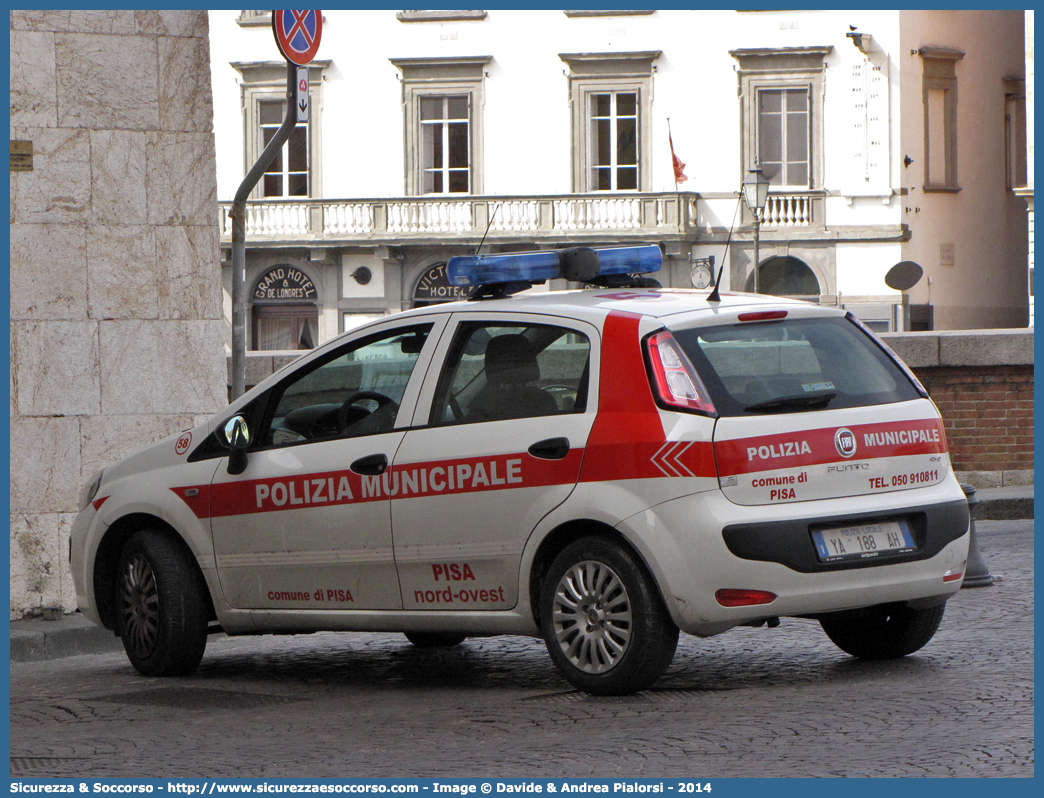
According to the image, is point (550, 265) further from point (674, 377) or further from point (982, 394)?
point (982, 394)

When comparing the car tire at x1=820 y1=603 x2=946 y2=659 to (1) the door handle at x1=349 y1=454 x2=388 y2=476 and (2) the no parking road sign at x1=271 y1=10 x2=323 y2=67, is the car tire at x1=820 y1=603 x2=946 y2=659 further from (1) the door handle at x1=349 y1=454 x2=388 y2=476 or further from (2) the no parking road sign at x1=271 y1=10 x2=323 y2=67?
(2) the no parking road sign at x1=271 y1=10 x2=323 y2=67

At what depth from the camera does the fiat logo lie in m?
6.42

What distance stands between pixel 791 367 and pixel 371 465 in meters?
1.71

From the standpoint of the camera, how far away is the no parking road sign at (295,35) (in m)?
11.2

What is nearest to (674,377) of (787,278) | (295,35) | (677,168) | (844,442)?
(844,442)

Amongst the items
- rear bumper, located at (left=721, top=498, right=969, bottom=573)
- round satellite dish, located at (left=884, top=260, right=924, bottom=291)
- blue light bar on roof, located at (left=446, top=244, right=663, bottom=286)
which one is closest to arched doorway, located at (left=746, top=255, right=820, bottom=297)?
round satellite dish, located at (left=884, top=260, right=924, bottom=291)

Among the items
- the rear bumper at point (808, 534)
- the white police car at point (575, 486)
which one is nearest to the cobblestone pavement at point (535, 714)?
the white police car at point (575, 486)

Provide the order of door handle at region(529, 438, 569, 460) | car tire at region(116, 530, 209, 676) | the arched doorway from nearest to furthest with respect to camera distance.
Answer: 1. door handle at region(529, 438, 569, 460)
2. car tire at region(116, 530, 209, 676)
3. the arched doorway

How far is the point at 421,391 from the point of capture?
7012 millimetres

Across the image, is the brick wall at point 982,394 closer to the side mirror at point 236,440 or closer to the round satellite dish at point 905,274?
the side mirror at point 236,440

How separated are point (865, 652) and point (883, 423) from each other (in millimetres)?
1180

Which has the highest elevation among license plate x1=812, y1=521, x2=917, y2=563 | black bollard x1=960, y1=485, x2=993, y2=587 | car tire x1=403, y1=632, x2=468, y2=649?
license plate x1=812, y1=521, x2=917, y2=563

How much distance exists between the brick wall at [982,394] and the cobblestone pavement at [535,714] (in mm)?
7873

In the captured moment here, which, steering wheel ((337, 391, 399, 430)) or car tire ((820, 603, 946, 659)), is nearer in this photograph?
car tire ((820, 603, 946, 659))
